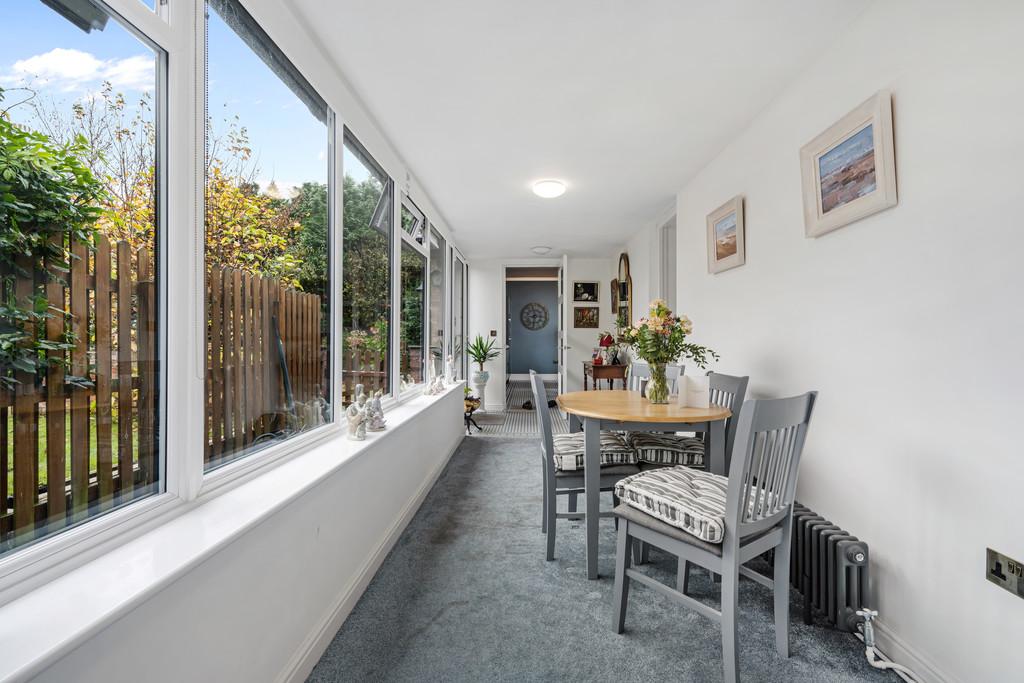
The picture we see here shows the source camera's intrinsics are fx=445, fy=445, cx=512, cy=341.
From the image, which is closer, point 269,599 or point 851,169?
point 269,599

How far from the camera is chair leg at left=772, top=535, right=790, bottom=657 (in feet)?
5.17

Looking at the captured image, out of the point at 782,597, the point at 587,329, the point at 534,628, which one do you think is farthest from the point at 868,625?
the point at 587,329

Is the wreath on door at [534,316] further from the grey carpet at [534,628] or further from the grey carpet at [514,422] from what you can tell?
the grey carpet at [534,628]

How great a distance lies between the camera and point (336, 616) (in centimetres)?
170

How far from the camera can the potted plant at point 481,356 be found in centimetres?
651

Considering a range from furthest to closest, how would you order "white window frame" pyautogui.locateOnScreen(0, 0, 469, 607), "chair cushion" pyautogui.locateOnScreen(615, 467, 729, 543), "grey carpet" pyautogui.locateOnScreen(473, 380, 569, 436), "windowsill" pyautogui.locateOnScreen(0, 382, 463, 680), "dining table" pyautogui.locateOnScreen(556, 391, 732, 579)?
"grey carpet" pyautogui.locateOnScreen(473, 380, 569, 436)
"dining table" pyautogui.locateOnScreen(556, 391, 732, 579)
"chair cushion" pyautogui.locateOnScreen(615, 467, 729, 543)
"white window frame" pyautogui.locateOnScreen(0, 0, 469, 607)
"windowsill" pyautogui.locateOnScreen(0, 382, 463, 680)

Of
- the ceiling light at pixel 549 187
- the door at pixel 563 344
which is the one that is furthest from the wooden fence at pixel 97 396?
the door at pixel 563 344

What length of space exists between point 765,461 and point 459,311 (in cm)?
528

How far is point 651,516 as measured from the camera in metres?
1.66

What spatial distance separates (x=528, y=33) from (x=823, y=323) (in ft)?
5.96

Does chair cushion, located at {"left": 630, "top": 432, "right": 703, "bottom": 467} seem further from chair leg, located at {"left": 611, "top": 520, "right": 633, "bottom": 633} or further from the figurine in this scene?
the figurine

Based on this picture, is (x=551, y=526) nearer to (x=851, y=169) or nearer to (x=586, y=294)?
(x=851, y=169)

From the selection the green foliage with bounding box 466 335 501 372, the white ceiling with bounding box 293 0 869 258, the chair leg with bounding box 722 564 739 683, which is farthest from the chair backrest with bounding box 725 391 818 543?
the green foliage with bounding box 466 335 501 372

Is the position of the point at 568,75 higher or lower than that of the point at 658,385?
higher
